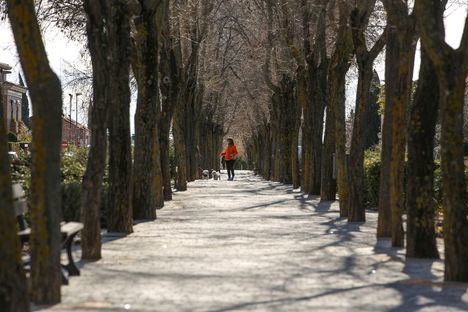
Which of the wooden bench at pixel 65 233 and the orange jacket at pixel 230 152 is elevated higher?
the orange jacket at pixel 230 152

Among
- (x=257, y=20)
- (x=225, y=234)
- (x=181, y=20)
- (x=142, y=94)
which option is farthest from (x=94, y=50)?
(x=257, y=20)

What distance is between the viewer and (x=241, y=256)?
11461 millimetres

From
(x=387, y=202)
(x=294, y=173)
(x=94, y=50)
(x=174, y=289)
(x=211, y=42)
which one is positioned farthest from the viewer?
(x=211, y=42)

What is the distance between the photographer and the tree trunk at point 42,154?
7.75 meters

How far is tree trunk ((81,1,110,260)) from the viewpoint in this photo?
34.4 ft

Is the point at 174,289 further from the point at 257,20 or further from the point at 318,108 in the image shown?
the point at 257,20

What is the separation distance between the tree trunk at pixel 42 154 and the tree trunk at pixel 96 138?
2.55 metres

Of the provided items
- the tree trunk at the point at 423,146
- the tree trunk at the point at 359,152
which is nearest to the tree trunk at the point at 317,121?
the tree trunk at the point at 359,152

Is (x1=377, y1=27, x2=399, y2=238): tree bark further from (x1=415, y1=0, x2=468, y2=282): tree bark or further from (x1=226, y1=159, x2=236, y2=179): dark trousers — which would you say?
(x1=226, y1=159, x2=236, y2=179): dark trousers

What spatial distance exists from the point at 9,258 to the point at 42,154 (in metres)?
1.45

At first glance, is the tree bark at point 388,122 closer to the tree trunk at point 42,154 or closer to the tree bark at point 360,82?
the tree bark at point 360,82

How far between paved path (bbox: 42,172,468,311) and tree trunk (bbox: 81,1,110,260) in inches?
14.6

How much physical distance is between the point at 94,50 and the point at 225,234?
4.46 metres

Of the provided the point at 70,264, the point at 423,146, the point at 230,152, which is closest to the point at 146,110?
the point at 423,146
